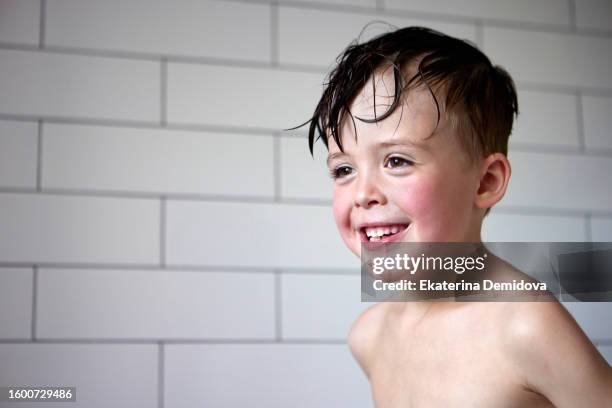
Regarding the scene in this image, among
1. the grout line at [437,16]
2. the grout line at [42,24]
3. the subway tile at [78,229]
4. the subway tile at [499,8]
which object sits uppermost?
the subway tile at [499,8]

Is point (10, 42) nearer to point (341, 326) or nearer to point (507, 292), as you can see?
point (341, 326)

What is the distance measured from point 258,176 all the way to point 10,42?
449 millimetres

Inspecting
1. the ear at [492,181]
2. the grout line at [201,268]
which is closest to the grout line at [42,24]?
the grout line at [201,268]

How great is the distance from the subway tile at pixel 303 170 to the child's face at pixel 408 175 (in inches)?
22.9

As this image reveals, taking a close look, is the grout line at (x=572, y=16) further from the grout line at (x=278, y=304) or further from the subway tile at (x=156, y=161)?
the grout line at (x=278, y=304)

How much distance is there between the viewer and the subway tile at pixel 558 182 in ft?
4.63

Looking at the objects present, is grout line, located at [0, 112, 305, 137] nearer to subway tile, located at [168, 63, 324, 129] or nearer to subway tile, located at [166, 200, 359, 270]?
subway tile, located at [168, 63, 324, 129]

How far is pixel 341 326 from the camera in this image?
1287 mm

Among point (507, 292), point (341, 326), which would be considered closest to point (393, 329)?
point (507, 292)

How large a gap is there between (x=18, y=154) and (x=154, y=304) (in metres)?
0.32

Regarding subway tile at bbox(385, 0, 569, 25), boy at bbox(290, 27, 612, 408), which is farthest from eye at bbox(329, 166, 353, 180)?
subway tile at bbox(385, 0, 569, 25)

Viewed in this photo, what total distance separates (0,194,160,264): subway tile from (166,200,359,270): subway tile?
41 millimetres

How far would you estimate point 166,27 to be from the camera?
4.22ft

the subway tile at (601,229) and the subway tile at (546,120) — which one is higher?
the subway tile at (546,120)
